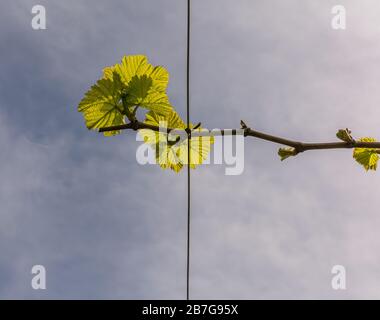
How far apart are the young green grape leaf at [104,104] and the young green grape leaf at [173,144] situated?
0.31 feet

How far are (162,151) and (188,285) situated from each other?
0.40m

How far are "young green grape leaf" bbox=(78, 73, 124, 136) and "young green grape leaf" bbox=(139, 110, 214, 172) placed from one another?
0.31ft

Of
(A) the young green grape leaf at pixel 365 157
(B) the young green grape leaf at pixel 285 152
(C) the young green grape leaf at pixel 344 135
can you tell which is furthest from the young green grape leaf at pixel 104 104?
(A) the young green grape leaf at pixel 365 157

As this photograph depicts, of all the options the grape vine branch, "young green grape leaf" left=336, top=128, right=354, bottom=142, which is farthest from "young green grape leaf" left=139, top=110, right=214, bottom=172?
Result: "young green grape leaf" left=336, top=128, right=354, bottom=142

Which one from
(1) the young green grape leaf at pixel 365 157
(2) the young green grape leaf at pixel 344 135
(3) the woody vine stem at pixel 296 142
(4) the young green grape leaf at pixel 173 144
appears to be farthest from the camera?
(1) the young green grape leaf at pixel 365 157

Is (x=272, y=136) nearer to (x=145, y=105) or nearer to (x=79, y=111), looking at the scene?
(x=145, y=105)

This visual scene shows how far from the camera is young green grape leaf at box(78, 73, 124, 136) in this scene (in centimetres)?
126

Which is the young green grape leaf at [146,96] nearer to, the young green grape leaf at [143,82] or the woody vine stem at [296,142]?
the young green grape leaf at [143,82]

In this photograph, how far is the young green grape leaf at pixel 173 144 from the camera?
1.24 m

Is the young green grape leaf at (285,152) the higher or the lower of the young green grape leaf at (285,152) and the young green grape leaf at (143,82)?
the lower

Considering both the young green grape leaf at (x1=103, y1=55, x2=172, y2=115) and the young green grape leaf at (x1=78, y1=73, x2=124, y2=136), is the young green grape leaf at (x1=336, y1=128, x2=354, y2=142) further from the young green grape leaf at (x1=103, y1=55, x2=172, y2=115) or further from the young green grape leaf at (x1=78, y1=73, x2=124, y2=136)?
the young green grape leaf at (x1=78, y1=73, x2=124, y2=136)

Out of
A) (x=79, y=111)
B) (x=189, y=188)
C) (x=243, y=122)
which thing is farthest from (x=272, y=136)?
(x=79, y=111)

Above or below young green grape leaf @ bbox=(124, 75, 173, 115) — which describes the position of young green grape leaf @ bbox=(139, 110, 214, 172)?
below

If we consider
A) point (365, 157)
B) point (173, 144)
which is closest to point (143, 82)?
point (173, 144)
